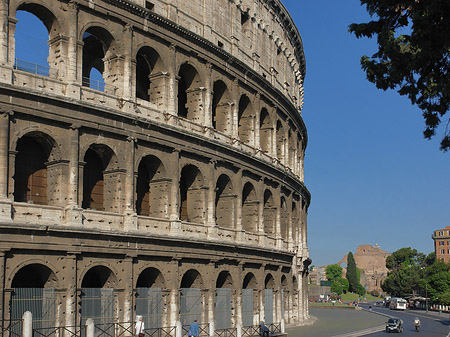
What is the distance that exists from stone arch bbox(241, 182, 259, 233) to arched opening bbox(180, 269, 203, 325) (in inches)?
302

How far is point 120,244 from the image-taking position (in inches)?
1126

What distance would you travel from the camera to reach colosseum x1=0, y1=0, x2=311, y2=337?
25797 millimetres

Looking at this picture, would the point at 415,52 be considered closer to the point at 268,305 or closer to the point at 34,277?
the point at 34,277

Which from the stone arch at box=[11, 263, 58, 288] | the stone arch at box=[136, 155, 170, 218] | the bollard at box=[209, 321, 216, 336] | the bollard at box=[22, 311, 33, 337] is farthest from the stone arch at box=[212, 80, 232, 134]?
the bollard at box=[22, 311, 33, 337]

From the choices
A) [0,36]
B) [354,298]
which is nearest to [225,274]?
[0,36]

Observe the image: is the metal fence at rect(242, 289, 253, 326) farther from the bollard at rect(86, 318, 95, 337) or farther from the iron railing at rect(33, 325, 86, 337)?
the bollard at rect(86, 318, 95, 337)

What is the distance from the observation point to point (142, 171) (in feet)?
108

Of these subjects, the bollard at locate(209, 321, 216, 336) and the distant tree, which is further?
the distant tree

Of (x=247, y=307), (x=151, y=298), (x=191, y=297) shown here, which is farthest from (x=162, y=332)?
(x=247, y=307)

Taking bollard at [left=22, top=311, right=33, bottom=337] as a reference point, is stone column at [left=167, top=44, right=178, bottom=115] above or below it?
above

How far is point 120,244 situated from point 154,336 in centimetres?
453

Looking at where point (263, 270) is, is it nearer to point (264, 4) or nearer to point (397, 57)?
point (264, 4)

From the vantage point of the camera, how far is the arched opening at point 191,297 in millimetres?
32031

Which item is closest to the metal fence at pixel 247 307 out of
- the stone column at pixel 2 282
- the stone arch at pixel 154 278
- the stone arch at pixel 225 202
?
the stone arch at pixel 225 202
